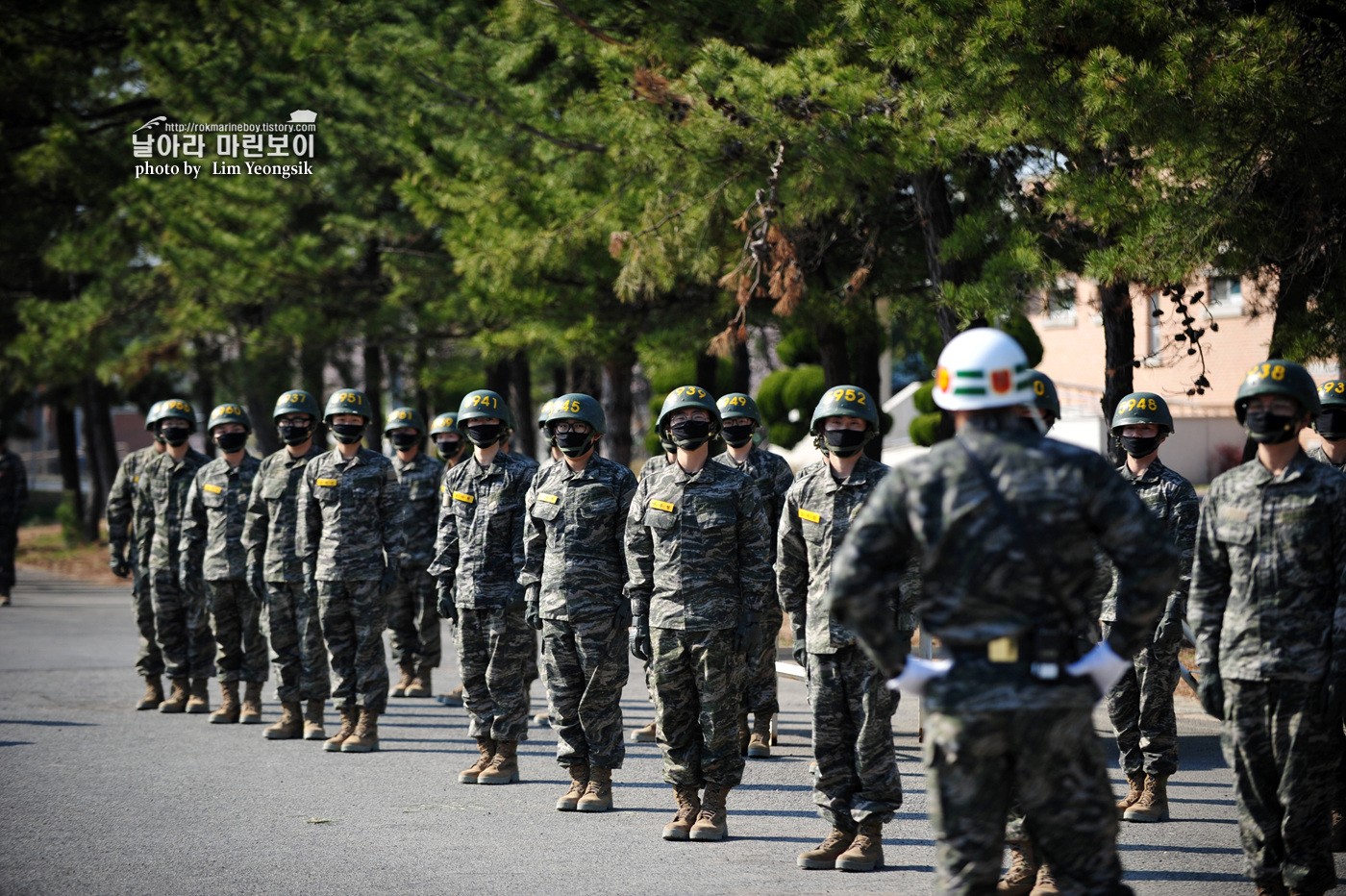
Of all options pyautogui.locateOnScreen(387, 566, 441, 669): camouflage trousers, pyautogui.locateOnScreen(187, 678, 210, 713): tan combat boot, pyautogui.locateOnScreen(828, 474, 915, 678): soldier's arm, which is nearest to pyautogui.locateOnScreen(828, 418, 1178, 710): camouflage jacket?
pyautogui.locateOnScreen(828, 474, 915, 678): soldier's arm

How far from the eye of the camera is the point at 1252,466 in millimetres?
5461

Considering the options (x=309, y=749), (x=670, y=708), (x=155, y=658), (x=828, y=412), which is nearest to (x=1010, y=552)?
(x=828, y=412)

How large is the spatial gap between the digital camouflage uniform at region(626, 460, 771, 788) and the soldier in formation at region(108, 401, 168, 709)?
19.5ft

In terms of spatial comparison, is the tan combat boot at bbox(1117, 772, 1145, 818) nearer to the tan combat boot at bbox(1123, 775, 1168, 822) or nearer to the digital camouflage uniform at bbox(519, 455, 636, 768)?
the tan combat boot at bbox(1123, 775, 1168, 822)

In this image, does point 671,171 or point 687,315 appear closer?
point 671,171

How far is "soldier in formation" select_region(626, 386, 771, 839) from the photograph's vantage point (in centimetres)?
682

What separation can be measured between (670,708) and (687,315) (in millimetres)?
9473

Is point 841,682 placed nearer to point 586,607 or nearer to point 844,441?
point 844,441

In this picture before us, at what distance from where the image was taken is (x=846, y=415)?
21.9 ft

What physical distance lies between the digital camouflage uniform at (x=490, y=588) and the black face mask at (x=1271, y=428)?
4.57 m

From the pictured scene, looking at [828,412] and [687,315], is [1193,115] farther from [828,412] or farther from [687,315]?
[687,315]

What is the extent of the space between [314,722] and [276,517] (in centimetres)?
161

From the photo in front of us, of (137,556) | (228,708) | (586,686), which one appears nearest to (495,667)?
(586,686)

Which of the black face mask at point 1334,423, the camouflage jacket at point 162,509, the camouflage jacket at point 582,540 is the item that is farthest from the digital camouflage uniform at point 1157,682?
the camouflage jacket at point 162,509
